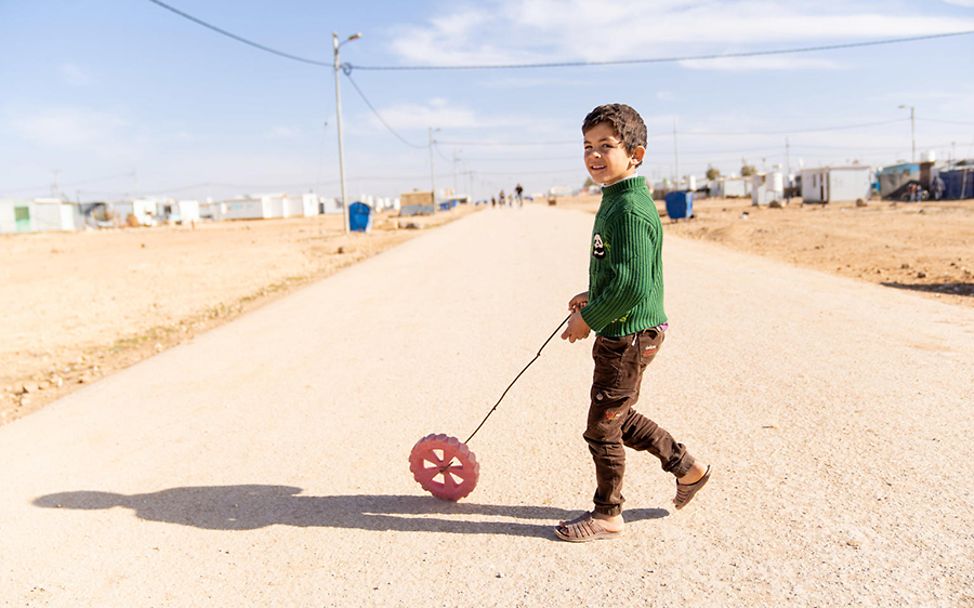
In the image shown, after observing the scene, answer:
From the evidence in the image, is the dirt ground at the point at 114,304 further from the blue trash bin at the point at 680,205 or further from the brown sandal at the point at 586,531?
the blue trash bin at the point at 680,205

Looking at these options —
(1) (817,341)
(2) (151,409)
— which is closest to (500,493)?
(2) (151,409)

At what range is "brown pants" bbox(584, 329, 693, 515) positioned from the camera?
3025 mm

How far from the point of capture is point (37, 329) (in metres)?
11.4

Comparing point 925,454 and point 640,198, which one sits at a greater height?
point 640,198

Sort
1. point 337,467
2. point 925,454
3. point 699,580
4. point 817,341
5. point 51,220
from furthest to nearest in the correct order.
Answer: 1. point 51,220
2. point 817,341
3. point 337,467
4. point 925,454
5. point 699,580

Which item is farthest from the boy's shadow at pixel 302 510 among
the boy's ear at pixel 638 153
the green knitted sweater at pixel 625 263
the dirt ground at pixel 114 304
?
the dirt ground at pixel 114 304

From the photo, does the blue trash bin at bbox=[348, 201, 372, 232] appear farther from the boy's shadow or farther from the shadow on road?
the boy's shadow

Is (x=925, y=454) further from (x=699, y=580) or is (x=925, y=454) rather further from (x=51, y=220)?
(x=51, y=220)

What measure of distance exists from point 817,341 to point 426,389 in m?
3.45

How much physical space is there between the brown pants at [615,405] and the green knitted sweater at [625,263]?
6 cm

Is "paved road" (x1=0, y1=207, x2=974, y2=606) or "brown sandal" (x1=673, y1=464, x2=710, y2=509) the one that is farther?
"brown sandal" (x1=673, y1=464, x2=710, y2=509)

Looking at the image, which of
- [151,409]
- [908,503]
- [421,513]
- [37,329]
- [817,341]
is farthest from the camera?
[37,329]

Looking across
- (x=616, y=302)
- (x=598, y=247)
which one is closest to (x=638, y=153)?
(x=598, y=247)

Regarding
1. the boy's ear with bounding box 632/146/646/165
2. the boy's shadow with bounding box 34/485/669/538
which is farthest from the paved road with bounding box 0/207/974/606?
the boy's ear with bounding box 632/146/646/165
